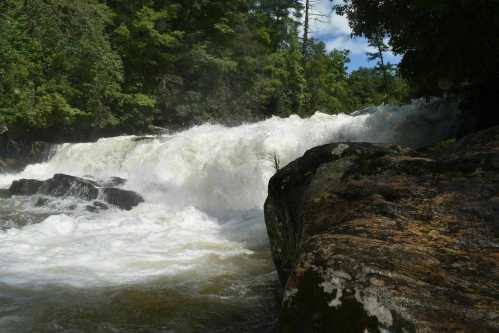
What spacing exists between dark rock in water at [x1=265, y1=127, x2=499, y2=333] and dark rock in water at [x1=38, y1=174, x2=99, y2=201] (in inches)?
326

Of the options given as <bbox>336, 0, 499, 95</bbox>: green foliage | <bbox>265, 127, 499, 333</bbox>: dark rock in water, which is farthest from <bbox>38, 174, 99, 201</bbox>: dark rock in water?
<bbox>265, 127, 499, 333</bbox>: dark rock in water

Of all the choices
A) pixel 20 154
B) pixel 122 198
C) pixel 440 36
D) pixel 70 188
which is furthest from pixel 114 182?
pixel 440 36

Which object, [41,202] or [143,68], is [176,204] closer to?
[41,202]

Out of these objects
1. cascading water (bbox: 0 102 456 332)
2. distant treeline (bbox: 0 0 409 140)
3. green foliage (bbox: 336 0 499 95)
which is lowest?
cascading water (bbox: 0 102 456 332)

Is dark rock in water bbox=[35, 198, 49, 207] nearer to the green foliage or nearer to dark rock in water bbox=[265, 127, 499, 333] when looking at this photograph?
the green foliage

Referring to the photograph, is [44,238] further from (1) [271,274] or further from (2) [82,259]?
(1) [271,274]

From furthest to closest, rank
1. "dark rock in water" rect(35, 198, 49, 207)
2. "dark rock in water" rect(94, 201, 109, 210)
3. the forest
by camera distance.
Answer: "dark rock in water" rect(35, 198, 49, 207)
"dark rock in water" rect(94, 201, 109, 210)
the forest

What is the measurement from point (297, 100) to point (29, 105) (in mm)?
17744

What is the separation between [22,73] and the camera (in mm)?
12180

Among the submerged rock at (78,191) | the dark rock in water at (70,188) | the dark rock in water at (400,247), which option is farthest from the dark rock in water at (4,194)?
the dark rock in water at (400,247)

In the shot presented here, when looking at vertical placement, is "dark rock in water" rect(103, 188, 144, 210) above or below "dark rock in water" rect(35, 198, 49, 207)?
above

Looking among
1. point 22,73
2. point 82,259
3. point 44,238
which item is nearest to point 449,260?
point 82,259

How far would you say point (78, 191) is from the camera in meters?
10.7

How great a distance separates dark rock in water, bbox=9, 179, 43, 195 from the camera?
1131 cm
